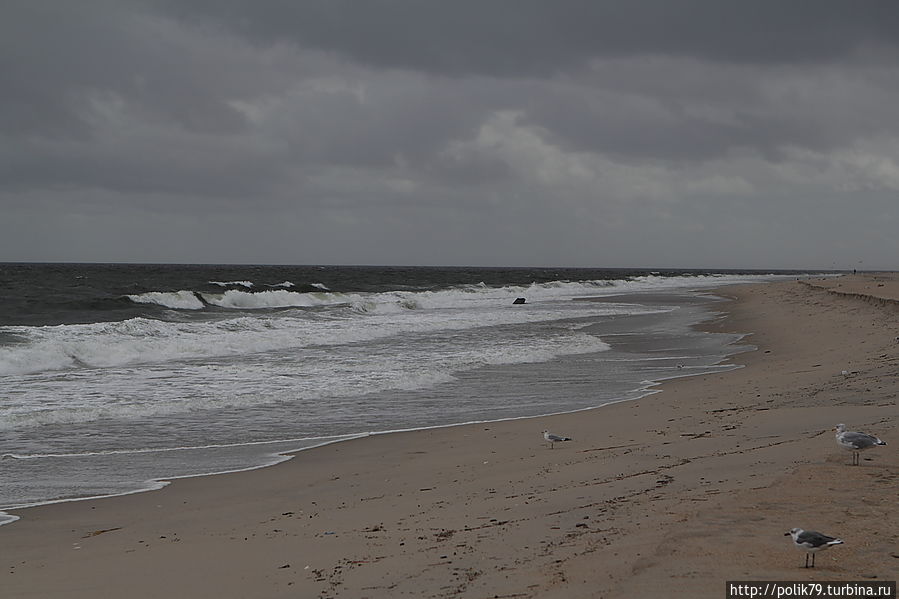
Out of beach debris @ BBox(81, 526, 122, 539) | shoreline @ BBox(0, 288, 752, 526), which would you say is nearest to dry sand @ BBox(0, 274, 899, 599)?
beach debris @ BBox(81, 526, 122, 539)

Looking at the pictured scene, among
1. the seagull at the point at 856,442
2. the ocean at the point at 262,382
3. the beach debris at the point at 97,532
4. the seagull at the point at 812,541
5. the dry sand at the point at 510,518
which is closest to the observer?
the seagull at the point at 812,541

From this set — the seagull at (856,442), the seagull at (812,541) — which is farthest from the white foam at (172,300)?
the seagull at (812,541)

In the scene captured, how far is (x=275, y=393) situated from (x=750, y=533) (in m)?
10.3

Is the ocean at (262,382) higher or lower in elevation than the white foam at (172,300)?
lower

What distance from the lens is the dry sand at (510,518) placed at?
432cm

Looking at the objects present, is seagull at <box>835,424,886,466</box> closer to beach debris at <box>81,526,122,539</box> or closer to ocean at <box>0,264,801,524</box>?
ocean at <box>0,264,801,524</box>

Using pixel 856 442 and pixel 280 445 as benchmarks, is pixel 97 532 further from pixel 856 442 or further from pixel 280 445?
pixel 856 442

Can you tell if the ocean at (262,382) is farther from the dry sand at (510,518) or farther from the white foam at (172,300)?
the white foam at (172,300)

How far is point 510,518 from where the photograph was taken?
569cm

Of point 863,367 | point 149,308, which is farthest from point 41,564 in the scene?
point 149,308

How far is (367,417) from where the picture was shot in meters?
11.8

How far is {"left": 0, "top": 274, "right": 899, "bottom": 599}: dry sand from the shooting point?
432cm

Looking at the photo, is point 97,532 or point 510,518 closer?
point 510,518

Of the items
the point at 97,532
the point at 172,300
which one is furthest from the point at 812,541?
the point at 172,300
